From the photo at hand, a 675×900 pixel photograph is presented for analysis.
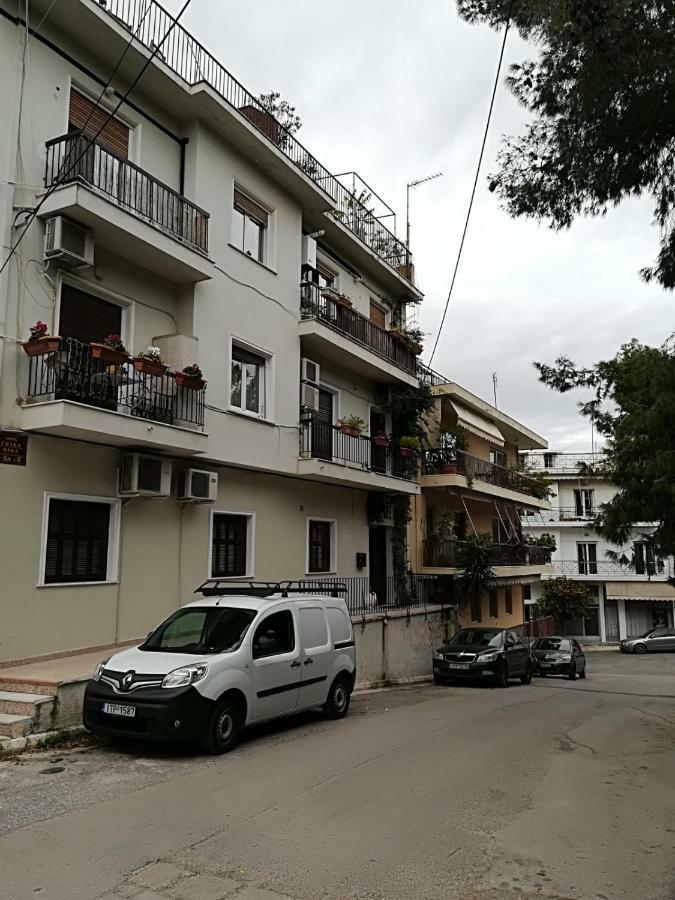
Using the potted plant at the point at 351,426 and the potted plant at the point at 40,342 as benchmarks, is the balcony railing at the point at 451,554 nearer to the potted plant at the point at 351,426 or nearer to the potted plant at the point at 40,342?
the potted plant at the point at 351,426

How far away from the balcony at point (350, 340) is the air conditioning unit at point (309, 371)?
51 cm

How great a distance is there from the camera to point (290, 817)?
19.8 ft

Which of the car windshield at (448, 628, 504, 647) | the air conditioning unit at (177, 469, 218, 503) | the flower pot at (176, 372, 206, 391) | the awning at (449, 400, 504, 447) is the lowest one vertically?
the car windshield at (448, 628, 504, 647)

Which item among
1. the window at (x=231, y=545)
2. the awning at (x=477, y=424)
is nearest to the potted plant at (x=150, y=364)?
the window at (x=231, y=545)

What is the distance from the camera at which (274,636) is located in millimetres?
9617

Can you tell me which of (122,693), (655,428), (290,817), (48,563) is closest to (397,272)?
(655,428)

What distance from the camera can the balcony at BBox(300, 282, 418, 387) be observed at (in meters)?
17.8

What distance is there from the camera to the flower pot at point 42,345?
10.4 m

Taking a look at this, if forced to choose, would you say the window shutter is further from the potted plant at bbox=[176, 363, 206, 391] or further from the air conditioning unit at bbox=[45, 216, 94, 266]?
the air conditioning unit at bbox=[45, 216, 94, 266]

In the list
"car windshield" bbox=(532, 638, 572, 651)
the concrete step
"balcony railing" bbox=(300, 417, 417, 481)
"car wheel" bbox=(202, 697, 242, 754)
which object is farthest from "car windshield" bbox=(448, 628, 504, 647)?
the concrete step

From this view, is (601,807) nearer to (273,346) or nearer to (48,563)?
(48,563)

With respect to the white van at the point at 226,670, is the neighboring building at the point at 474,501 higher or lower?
higher

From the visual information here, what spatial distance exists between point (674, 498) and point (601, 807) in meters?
6.50

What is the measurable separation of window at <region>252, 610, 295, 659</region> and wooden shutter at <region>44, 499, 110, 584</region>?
3.76 m
